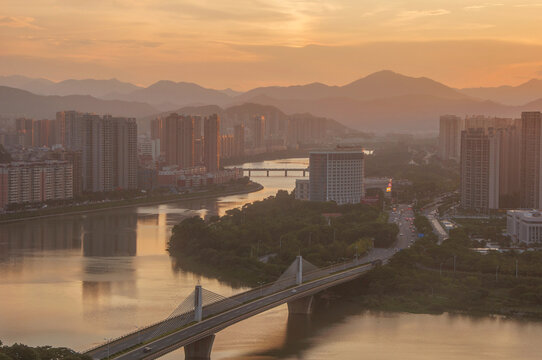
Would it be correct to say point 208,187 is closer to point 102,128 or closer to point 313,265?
point 102,128

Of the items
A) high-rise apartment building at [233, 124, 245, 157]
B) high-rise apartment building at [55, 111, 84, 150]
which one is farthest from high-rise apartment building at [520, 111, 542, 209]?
high-rise apartment building at [233, 124, 245, 157]

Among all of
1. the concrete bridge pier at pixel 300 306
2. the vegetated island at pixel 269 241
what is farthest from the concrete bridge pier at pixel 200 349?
the vegetated island at pixel 269 241

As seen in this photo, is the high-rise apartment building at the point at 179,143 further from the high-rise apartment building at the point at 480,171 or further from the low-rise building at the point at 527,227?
the low-rise building at the point at 527,227

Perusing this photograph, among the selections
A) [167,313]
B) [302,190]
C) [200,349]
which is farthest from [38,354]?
[302,190]

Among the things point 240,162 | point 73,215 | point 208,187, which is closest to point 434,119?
point 240,162

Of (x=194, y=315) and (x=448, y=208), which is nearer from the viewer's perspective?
(x=194, y=315)

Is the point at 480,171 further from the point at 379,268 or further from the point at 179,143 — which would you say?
the point at 179,143
